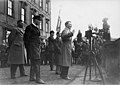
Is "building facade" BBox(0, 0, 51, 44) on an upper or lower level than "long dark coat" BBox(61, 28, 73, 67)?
upper

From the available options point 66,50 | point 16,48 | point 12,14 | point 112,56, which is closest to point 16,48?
point 16,48

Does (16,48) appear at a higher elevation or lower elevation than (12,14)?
lower

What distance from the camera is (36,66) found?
4.80 m

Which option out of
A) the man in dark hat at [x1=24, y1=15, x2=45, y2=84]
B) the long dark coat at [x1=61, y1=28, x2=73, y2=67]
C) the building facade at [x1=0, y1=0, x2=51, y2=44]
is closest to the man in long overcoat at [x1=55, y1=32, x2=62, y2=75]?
the long dark coat at [x1=61, y1=28, x2=73, y2=67]

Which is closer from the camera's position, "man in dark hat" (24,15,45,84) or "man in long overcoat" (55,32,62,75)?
"man in dark hat" (24,15,45,84)

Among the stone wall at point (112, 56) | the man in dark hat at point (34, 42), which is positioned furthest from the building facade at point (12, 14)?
the man in dark hat at point (34, 42)

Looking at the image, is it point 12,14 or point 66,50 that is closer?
point 66,50

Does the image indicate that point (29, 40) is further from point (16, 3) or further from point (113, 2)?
point (16, 3)

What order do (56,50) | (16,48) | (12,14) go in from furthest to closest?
(12,14), (56,50), (16,48)

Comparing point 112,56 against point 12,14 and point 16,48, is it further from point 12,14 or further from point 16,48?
point 12,14

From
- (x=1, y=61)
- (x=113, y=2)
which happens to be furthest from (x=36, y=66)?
(x=1, y=61)

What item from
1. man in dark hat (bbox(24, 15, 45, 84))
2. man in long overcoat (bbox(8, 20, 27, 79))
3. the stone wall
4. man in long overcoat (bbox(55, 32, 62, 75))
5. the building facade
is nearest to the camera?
man in dark hat (bbox(24, 15, 45, 84))

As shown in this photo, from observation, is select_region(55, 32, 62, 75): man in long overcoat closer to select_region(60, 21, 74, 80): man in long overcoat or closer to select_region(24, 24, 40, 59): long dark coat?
select_region(60, 21, 74, 80): man in long overcoat

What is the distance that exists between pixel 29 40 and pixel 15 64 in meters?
1.15
